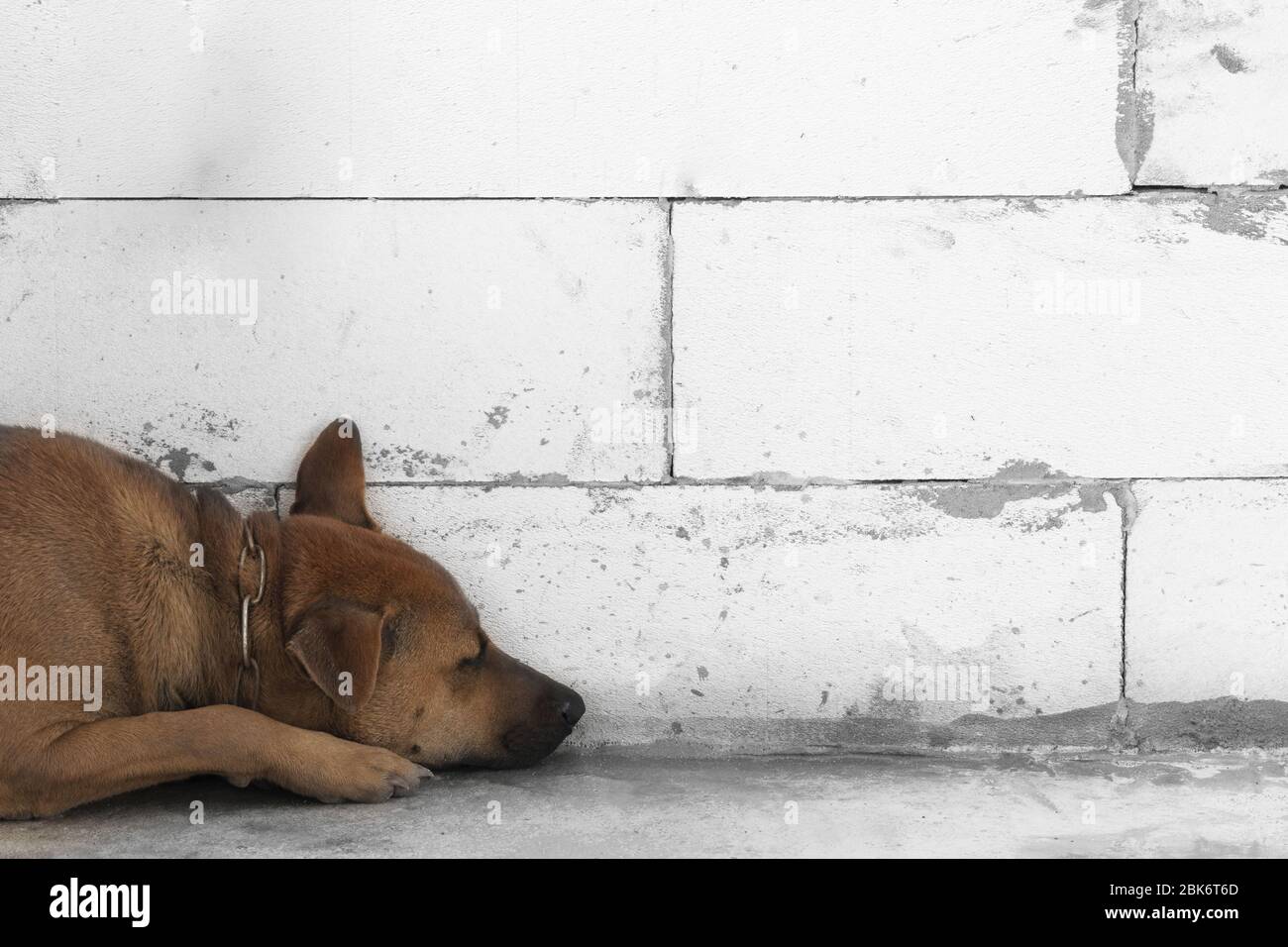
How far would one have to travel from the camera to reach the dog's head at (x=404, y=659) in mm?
3645

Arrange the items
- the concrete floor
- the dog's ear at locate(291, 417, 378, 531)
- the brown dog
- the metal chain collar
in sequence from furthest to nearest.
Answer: the dog's ear at locate(291, 417, 378, 531)
the metal chain collar
the brown dog
the concrete floor

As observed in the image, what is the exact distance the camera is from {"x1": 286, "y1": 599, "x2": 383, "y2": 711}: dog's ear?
3.59m

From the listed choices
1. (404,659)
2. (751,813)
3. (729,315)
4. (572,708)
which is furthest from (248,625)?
(729,315)

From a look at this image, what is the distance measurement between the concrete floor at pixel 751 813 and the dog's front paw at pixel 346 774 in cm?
5

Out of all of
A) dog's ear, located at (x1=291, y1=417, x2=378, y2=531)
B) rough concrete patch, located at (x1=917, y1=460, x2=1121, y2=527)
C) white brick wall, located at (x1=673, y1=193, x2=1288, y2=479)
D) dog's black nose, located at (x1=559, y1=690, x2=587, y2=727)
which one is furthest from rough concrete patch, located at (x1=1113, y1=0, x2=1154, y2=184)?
dog's ear, located at (x1=291, y1=417, x2=378, y2=531)

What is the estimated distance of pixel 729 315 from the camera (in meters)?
4.48

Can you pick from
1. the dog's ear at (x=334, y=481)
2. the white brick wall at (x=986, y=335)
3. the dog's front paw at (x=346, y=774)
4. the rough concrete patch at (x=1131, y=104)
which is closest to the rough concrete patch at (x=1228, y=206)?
the white brick wall at (x=986, y=335)

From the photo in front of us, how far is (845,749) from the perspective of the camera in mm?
4484

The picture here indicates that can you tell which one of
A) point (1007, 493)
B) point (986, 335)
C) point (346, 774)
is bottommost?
point (346, 774)

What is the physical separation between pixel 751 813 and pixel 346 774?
3.79ft

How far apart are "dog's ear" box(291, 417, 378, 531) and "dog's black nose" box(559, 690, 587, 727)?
84 centimetres

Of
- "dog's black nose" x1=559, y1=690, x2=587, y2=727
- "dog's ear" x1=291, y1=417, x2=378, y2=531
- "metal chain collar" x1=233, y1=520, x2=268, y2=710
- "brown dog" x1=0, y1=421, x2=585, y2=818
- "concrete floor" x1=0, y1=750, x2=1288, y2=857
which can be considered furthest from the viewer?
"dog's ear" x1=291, y1=417, x2=378, y2=531

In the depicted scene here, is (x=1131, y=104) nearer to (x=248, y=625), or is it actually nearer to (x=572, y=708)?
(x=572, y=708)

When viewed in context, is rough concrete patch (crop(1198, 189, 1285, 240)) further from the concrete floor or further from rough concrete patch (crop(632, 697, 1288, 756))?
the concrete floor
